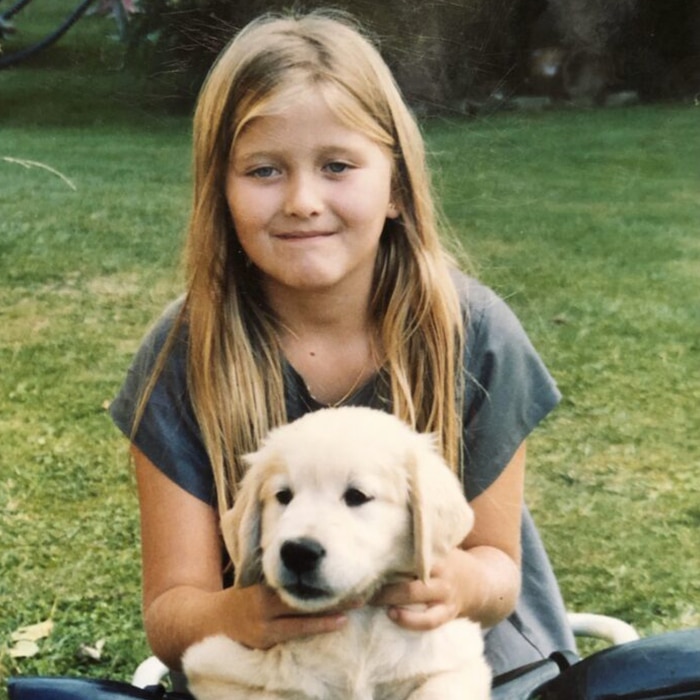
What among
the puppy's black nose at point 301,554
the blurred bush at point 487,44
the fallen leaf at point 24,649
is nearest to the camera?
the puppy's black nose at point 301,554

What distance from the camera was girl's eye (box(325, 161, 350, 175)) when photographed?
1.06 meters

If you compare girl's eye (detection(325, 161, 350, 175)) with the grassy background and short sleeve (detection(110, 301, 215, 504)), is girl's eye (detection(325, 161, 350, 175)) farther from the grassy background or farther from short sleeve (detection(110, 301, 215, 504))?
short sleeve (detection(110, 301, 215, 504))

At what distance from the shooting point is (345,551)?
0.93 m

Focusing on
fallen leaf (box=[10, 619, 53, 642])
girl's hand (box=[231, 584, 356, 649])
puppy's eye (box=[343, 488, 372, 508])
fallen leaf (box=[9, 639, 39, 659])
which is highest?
puppy's eye (box=[343, 488, 372, 508])

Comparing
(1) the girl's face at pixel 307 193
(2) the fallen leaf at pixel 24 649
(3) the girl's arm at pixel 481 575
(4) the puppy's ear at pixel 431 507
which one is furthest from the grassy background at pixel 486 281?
(4) the puppy's ear at pixel 431 507

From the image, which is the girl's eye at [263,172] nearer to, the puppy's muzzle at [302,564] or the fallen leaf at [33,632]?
the puppy's muzzle at [302,564]

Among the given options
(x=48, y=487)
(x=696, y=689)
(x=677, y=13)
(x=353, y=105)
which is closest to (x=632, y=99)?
(x=677, y=13)

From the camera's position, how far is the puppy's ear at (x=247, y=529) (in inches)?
39.4

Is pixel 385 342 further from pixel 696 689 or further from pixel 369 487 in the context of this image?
pixel 696 689

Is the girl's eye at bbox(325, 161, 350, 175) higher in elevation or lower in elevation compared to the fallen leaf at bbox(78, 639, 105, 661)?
higher

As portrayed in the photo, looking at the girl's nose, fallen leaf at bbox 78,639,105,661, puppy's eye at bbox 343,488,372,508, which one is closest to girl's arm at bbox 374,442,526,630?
puppy's eye at bbox 343,488,372,508

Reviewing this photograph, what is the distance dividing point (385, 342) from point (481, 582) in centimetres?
25

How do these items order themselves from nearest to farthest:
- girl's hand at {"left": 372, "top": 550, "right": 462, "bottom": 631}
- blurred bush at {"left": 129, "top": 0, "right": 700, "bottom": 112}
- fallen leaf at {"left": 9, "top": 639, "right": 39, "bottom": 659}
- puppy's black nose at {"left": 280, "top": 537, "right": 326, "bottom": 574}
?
1. puppy's black nose at {"left": 280, "top": 537, "right": 326, "bottom": 574}
2. girl's hand at {"left": 372, "top": 550, "right": 462, "bottom": 631}
3. blurred bush at {"left": 129, "top": 0, "right": 700, "bottom": 112}
4. fallen leaf at {"left": 9, "top": 639, "right": 39, "bottom": 659}

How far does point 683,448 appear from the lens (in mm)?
1462
